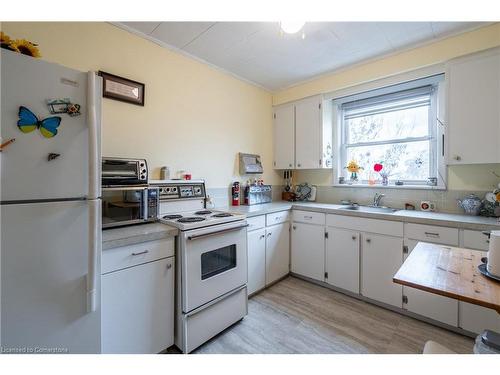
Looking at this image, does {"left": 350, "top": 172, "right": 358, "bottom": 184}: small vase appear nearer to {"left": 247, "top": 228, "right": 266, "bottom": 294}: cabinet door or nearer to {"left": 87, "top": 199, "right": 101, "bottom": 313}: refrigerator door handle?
{"left": 247, "top": 228, "right": 266, "bottom": 294}: cabinet door

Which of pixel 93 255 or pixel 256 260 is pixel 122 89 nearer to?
pixel 93 255

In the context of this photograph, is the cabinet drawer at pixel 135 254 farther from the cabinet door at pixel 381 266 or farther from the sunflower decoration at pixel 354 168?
the sunflower decoration at pixel 354 168

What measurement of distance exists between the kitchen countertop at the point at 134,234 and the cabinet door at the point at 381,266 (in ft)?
6.15

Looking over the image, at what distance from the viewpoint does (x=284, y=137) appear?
10.8ft

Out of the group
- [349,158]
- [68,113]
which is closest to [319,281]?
[349,158]

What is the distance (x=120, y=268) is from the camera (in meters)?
1.38

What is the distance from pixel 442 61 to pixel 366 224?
1.70m

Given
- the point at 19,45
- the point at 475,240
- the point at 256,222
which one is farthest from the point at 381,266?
the point at 19,45

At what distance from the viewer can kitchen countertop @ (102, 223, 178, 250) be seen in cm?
134

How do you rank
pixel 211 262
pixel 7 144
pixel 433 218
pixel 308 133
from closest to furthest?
pixel 7 144, pixel 211 262, pixel 433 218, pixel 308 133

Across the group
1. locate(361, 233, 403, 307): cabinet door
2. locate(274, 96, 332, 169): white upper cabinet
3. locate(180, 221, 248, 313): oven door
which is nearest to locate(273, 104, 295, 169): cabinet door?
locate(274, 96, 332, 169): white upper cabinet

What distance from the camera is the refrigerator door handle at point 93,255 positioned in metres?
1.13

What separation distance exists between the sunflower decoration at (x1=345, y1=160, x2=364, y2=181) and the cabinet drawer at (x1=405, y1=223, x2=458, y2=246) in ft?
3.35

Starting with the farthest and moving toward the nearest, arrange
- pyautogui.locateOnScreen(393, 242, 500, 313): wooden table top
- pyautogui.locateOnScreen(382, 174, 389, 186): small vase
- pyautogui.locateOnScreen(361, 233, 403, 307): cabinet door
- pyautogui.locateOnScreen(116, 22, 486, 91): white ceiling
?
pyautogui.locateOnScreen(382, 174, 389, 186): small vase → pyautogui.locateOnScreen(361, 233, 403, 307): cabinet door → pyautogui.locateOnScreen(116, 22, 486, 91): white ceiling → pyautogui.locateOnScreen(393, 242, 500, 313): wooden table top
